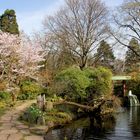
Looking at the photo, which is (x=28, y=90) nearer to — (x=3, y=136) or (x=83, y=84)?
(x=83, y=84)

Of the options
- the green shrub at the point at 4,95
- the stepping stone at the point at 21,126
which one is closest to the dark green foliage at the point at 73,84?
the green shrub at the point at 4,95

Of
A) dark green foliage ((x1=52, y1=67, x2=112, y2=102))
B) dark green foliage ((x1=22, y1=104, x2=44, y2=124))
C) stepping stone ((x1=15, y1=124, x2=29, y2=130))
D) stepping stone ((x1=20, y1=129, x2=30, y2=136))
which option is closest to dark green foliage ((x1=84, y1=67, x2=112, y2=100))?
dark green foliage ((x1=52, y1=67, x2=112, y2=102))

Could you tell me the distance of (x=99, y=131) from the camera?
52.9ft

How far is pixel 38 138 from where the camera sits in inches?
512

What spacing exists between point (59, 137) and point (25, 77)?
543 inches

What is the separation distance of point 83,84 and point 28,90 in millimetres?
6242

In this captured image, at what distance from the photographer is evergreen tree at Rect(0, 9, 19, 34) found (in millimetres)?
33281

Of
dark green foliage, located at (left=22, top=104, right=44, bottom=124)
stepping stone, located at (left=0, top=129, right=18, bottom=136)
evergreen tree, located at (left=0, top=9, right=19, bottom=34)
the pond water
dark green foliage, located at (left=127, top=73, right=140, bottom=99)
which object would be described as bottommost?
the pond water

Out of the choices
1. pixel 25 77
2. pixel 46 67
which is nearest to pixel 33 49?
pixel 25 77

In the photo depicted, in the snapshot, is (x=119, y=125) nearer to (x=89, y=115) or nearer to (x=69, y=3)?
(x=89, y=115)

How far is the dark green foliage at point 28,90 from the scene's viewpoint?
2655 cm

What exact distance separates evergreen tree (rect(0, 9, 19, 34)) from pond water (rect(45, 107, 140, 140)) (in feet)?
54.6

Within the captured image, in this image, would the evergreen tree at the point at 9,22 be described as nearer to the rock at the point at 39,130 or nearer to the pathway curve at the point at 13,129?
the pathway curve at the point at 13,129

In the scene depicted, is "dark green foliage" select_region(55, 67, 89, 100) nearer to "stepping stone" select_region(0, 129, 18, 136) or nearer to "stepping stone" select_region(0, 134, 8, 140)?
"stepping stone" select_region(0, 129, 18, 136)
